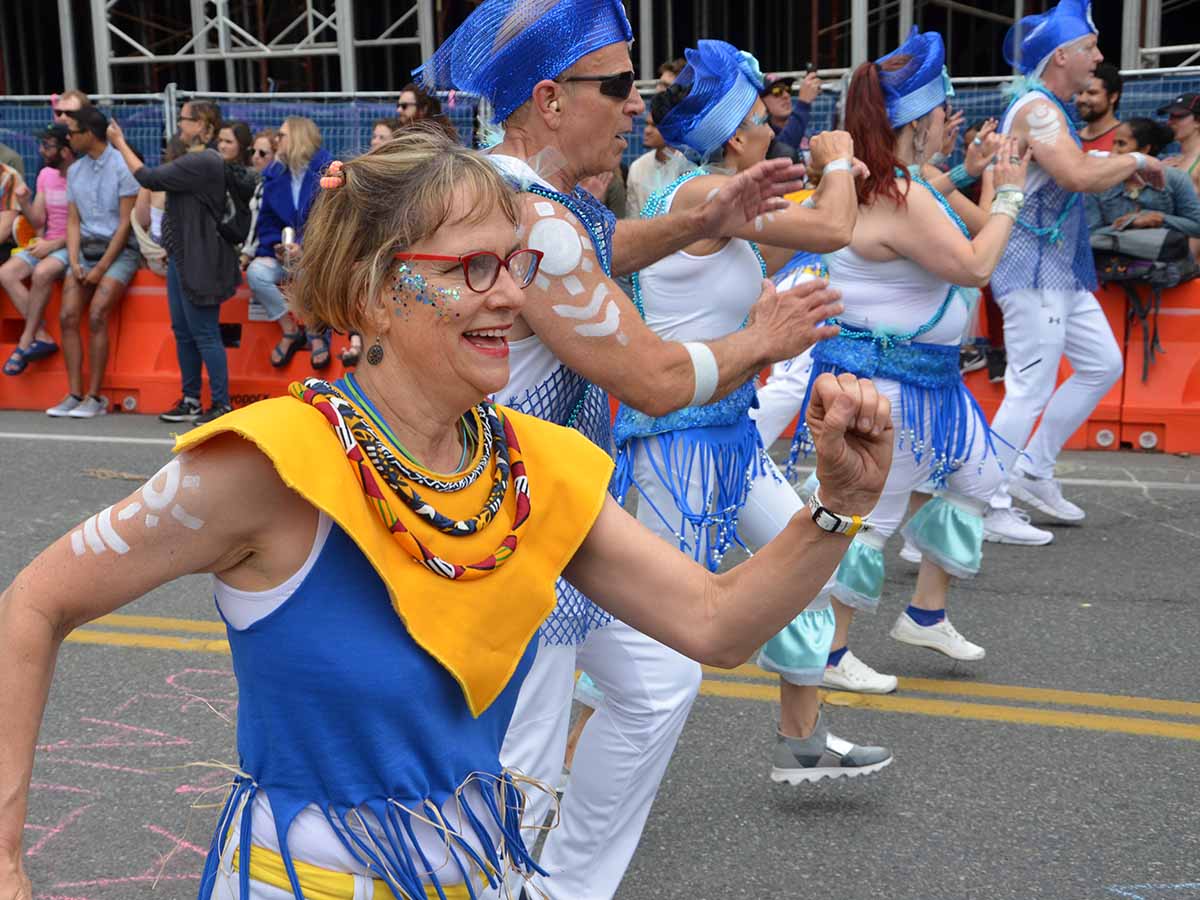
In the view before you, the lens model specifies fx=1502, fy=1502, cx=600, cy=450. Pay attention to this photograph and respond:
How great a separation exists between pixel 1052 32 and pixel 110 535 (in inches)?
219

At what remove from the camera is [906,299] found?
15.5 feet

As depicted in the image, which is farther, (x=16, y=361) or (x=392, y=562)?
(x=16, y=361)

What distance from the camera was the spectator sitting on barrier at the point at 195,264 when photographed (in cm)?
939

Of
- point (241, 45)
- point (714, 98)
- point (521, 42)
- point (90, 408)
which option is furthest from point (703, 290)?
point (241, 45)

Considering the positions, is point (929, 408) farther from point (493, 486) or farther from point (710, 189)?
point (493, 486)

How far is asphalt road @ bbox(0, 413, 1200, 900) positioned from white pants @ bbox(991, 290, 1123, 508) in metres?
0.75

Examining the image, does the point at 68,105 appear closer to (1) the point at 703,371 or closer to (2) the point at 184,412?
(2) the point at 184,412

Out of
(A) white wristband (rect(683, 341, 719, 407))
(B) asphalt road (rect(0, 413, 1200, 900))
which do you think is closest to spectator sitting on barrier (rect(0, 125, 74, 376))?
(B) asphalt road (rect(0, 413, 1200, 900))

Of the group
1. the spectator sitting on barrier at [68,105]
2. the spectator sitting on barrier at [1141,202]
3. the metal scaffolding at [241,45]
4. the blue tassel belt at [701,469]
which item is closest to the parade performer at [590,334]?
the blue tassel belt at [701,469]

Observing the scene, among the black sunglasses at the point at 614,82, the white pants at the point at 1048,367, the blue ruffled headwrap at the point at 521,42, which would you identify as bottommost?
the white pants at the point at 1048,367

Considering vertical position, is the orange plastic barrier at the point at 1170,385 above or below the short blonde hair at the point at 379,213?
below

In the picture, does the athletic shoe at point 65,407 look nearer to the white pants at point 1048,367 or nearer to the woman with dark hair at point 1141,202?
the white pants at point 1048,367

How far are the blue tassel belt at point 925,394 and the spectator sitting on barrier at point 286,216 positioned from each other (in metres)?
5.39

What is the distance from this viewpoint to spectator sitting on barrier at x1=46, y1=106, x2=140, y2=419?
10.0 metres
